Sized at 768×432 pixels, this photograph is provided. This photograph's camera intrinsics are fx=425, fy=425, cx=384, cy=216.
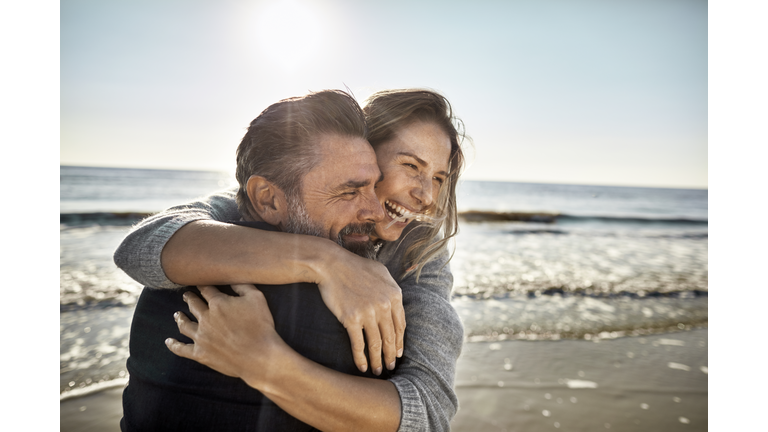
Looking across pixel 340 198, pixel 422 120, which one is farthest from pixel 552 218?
pixel 340 198

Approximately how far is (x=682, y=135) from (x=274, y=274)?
13.6 feet

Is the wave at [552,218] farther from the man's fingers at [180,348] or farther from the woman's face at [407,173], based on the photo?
the man's fingers at [180,348]

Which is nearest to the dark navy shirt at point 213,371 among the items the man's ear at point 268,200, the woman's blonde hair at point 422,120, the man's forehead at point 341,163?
the man's ear at point 268,200

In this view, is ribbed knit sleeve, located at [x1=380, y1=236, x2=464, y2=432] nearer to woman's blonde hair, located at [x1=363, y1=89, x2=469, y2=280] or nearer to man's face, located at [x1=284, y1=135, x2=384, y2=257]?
man's face, located at [x1=284, y1=135, x2=384, y2=257]

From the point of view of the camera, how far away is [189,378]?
1.20 metres

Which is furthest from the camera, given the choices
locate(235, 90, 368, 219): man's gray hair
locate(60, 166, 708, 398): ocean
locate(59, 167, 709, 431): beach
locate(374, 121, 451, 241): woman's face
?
locate(60, 166, 708, 398): ocean

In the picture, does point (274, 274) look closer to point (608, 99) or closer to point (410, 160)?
point (410, 160)

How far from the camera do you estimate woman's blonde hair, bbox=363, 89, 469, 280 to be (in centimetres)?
228

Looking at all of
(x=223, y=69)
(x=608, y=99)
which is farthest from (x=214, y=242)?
(x=608, y=99)

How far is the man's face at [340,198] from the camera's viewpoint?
1824 mm

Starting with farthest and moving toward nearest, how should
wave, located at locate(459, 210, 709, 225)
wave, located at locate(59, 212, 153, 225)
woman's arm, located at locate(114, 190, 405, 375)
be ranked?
1. wave, located at locate(459, 210, 709, 225)
2. wave, located at locate(59, 212, 153, 225)
3. woman's arm, located at locate(114, 190, 405, 375)

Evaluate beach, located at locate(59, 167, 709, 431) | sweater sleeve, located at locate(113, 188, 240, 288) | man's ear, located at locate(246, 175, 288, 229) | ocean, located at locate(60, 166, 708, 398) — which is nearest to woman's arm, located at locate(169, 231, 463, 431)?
sweater sleeve, located at locate(113, 188, 240, 288)

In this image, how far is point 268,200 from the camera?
1849 mm

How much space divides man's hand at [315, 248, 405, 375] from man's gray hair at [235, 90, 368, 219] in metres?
0.56
